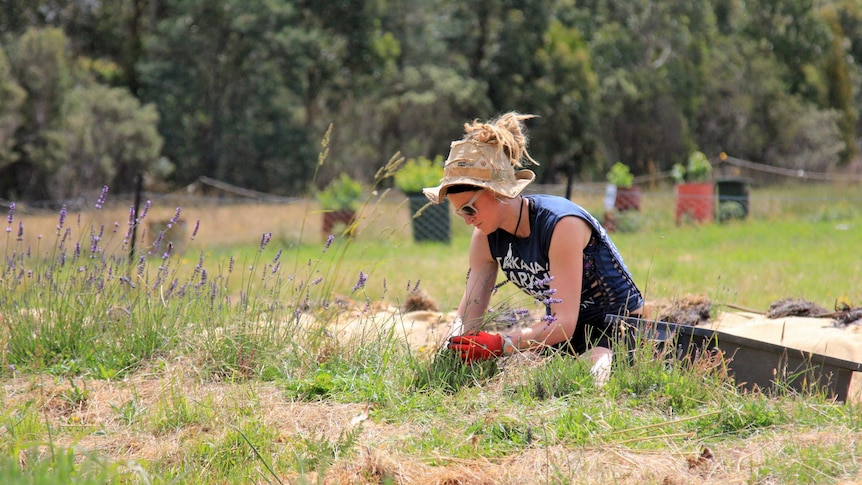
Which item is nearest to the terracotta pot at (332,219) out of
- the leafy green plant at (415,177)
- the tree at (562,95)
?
the leafy green plant at (415,177)

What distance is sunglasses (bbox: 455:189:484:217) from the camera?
366cm

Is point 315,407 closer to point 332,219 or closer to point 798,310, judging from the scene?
point 798,310

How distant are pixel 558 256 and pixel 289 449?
1411 millimetres

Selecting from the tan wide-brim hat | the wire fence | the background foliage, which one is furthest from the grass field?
the background foliage

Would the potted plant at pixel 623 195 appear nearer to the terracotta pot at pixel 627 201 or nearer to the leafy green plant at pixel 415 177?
the terracotta pot at pixel 627 201

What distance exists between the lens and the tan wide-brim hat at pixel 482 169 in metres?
3.63

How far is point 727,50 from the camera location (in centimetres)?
3581

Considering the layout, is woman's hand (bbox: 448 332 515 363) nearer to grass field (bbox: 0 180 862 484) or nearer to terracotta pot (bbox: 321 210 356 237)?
grass field (bbox: 0 180 862 484)

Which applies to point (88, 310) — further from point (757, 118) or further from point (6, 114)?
point (757, 118)

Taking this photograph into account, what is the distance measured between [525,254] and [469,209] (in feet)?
1.14

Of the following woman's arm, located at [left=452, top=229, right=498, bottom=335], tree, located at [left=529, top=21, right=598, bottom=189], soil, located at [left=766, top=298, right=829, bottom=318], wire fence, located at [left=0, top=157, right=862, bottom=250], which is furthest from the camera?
tree, located at [left=529, top=21, right=598, bottom=189]

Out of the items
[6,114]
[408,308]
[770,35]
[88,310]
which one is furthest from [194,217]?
[770,35]

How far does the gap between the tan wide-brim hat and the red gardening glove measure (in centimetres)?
60

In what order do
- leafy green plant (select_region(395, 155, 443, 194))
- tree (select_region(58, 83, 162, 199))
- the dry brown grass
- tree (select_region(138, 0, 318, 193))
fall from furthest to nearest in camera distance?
1. tree (select_region(138, 0, 318, 193))
2. tree (select_region(58, 83, 162, 199))
3. leafy green plant (select_region(395, 155, 443, 194))
4. the dry brown grass
